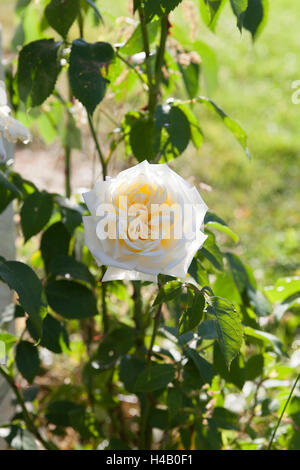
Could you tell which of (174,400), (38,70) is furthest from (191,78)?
(174,400)

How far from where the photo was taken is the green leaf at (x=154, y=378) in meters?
1.02

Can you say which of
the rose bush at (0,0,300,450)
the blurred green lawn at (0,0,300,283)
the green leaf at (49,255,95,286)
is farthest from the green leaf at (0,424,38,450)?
the blurred green lawn at (0,0,300,283)

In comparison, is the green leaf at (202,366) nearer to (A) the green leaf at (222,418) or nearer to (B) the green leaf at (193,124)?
(A) the green leaf at (222,418)

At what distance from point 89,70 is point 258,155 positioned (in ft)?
8.39

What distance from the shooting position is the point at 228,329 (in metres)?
0.83

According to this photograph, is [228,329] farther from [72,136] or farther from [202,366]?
[72,136]

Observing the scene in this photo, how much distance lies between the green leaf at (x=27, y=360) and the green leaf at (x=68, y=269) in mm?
155

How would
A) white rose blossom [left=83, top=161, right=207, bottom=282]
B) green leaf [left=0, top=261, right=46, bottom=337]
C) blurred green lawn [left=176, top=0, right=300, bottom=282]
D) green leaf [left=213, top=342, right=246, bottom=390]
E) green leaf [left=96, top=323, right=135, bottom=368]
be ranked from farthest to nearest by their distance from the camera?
blurred green lawn [left=176, top=0, right=300, bottom=282] < green leaf [left=96, top=323, right=135, bottom=368] < green leaf [left=213, top=342, right=246, bottom=390] < green leaf [left=0, top=261, right=46, bottom=337] < white rose blossom [left=83, top=161, right=207, bottom=282]

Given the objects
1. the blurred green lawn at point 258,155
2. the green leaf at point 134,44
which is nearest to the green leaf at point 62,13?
the green leaf at point 134,44

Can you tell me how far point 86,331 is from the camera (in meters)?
1.61

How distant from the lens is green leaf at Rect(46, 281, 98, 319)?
3.79 ft

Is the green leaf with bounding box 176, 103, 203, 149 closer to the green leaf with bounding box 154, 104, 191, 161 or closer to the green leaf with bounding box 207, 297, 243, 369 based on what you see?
the green leaf with bounding box 154, 104, 191, 161

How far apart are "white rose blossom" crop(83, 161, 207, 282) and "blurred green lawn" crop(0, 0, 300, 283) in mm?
1560
